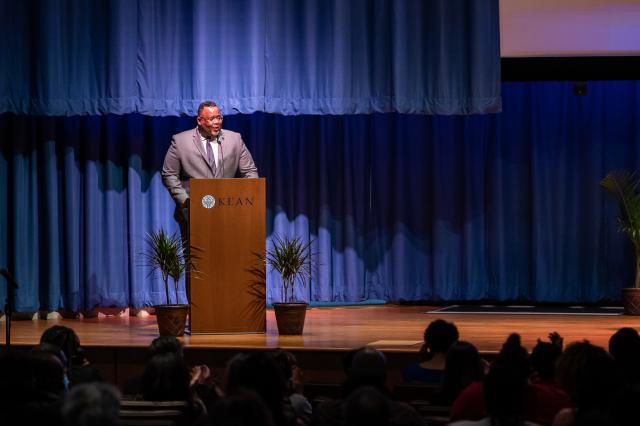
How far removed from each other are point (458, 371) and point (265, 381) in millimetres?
981

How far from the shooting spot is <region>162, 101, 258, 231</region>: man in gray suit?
737cm

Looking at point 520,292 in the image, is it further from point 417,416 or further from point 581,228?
point 417,416

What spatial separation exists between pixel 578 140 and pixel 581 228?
83 centimetres

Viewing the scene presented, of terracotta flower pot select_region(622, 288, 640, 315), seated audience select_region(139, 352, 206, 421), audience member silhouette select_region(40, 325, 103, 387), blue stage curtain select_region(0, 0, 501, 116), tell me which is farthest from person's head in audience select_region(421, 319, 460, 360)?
terracotta flower pot select_region(622, 288, 640, 315)

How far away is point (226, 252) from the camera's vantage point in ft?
22.8

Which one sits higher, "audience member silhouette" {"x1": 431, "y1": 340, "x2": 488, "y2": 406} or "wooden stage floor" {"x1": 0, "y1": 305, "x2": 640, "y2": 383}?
"audience member silhouette" {"x1": 431, "y1": 340, "x2": 488, "y2": 406}

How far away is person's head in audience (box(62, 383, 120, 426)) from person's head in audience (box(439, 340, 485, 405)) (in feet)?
5.37

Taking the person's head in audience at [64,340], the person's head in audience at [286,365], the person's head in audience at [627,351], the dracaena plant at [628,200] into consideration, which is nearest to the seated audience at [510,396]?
the person's head in audience at [627,351]

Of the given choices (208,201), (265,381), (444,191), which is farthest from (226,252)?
(265,381)

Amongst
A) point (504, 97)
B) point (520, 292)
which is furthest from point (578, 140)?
point (520, 292)

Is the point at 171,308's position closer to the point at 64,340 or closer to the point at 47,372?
the point at 64,340

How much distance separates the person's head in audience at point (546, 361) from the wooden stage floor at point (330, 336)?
6.29 ft

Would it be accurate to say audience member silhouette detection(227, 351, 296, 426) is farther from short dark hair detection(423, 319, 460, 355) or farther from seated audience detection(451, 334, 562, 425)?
short dark hair detection(423, 319, 460, 355)

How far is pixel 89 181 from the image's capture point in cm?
909
